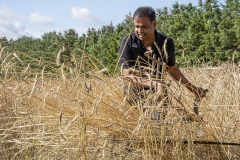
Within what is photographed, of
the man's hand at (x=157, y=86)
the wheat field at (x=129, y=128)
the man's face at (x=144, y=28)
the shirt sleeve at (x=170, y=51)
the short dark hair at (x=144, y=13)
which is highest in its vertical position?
the short dark hair at (x=144, y=13)

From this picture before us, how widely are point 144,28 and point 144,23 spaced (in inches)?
1.6

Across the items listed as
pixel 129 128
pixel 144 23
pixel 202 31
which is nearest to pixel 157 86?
pixel 129 128

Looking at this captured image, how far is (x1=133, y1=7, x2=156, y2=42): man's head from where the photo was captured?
2510 millimetres

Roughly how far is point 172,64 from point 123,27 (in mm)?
18877

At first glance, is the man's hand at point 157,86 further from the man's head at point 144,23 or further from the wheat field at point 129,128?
the man's head at point 144,23

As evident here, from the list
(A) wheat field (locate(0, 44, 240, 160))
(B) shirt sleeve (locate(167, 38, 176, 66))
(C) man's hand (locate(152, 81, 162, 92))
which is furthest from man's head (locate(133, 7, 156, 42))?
(C) man's hand (locate(152, 81, 162, 92))

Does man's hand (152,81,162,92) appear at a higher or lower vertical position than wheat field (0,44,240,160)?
higher

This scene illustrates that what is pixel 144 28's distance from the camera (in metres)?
2.54

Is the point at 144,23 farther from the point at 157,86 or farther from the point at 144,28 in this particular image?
the point at 157,86

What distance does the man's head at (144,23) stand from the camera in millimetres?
2510

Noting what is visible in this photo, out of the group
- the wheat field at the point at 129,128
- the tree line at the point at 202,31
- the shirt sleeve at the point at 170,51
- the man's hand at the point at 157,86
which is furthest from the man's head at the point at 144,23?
the tree line at the point at 202,31

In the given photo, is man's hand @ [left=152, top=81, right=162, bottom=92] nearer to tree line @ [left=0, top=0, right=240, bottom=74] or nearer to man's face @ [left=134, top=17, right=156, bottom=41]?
A: man's face @ [left=134, top=17, right=156, bottom=41]

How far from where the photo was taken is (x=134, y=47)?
261cm

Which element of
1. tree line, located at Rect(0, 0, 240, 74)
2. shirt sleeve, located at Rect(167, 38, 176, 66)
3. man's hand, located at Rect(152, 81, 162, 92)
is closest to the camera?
man's hand, located at Rect(152, 81, 162, 92)
